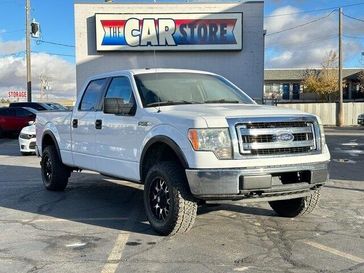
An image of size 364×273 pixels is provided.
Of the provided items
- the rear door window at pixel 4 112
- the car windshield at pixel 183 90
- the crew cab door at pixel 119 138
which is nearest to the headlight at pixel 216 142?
the crew cab door at pixel 119 138

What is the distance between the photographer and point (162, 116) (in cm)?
618

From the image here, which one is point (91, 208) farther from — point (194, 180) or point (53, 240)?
point (194, 180)

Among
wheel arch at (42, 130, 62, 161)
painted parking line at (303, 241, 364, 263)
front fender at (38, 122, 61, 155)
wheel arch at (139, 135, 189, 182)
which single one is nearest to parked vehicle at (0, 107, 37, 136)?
wheel arch at (42, 130, 62, 161)

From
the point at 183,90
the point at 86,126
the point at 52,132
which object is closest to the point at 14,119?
the point at 52,132

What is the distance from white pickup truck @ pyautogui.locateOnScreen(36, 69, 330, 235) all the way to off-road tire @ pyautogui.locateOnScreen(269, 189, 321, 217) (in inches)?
0.5

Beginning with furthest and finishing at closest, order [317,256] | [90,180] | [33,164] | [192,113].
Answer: [33,164]
[90,180]
[192,113]
[317,256]

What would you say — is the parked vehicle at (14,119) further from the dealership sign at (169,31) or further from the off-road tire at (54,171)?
the off-road tire at (54,171)

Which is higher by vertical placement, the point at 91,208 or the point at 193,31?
the point at 193,31

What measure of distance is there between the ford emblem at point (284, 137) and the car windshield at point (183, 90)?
4.58 feet

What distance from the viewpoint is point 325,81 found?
6009cm

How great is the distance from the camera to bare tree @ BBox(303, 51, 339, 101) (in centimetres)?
5994

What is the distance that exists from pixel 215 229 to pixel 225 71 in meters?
20.4

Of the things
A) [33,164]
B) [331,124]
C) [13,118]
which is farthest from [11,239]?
[331,124]

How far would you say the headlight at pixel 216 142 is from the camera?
220 inches
